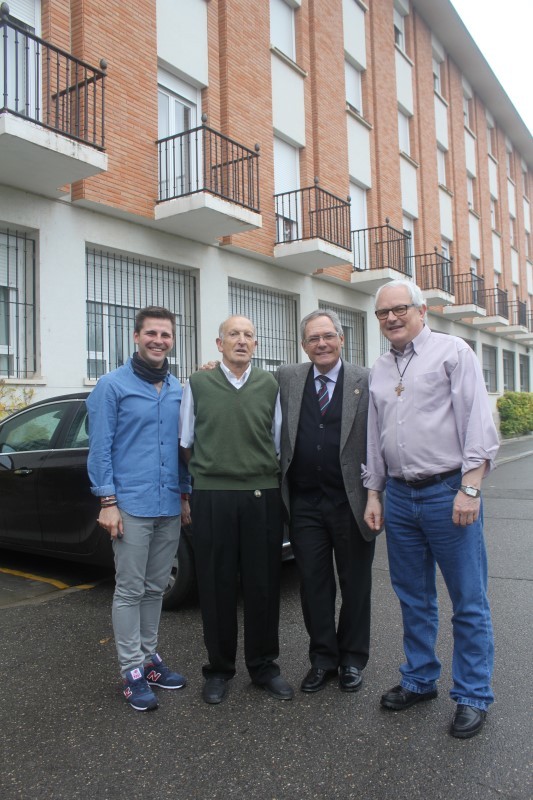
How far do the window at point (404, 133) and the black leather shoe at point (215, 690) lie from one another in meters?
18.6

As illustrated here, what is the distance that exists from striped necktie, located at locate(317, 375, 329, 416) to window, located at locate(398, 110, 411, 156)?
17.7 m

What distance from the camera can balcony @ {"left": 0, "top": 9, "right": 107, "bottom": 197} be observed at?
302 inches

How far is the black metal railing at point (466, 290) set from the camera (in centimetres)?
2228

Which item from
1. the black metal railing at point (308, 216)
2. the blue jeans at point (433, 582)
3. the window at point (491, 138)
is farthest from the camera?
the window at point (491, 138)

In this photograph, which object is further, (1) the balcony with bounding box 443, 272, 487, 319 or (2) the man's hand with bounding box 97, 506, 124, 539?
(1) the balcony with bounding box 443, 272, 487, 319

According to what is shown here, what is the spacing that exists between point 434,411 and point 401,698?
1371 mm

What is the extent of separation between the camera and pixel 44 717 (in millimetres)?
3129

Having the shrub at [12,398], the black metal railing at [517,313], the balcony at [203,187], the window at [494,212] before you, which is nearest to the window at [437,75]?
the window at [494,212]

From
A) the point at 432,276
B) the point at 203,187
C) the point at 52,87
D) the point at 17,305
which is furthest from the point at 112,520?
the point at 432,276

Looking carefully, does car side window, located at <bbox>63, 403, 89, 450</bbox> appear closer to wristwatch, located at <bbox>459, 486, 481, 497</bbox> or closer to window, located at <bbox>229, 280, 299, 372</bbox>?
wristwatch, located at <bbox>459, 486, 481, 497</bbox>

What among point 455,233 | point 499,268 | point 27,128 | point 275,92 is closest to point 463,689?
point 27,128

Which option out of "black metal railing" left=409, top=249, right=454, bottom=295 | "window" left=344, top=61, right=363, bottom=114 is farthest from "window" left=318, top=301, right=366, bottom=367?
"window" left=344, top=61, right=363, bottom=114

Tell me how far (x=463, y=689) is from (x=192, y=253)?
31.3 feet

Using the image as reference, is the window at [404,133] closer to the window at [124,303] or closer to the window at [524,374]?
the window at [124,303]
